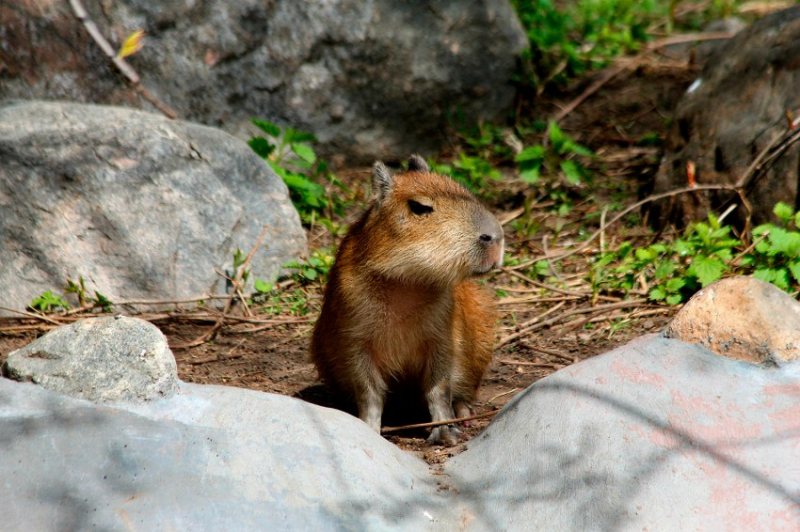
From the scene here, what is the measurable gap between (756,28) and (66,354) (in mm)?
5242

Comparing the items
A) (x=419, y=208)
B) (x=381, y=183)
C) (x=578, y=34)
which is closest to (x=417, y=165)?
(x=381, y=183)

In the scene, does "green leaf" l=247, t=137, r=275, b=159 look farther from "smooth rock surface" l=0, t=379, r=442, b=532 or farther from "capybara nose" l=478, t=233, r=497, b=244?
"smooth rock surface" l=0, t=379, r=442, b=532

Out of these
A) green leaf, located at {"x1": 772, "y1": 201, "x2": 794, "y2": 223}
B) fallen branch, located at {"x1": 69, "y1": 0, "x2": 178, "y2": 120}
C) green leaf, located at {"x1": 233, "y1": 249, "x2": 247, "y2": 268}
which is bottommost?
green leaf, located at {"x1": 233, "y1": 249, "x2": 247, "y2": 268}

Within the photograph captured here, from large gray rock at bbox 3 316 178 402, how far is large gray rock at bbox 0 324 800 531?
0.05 m

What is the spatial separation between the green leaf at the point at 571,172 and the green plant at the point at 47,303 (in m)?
3.66

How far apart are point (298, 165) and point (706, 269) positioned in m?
3.15

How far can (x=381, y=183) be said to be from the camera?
404 centimetres

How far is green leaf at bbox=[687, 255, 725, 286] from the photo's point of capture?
15.7 feet

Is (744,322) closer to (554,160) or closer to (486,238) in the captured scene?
(486,238)

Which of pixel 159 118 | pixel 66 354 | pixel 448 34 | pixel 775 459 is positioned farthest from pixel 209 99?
pixel 775 459

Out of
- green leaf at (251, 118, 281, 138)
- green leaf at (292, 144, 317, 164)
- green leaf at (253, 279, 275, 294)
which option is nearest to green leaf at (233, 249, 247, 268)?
green leaf at (253, 279, 275, 294)

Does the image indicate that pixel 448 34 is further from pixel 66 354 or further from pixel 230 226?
pixel 66 354

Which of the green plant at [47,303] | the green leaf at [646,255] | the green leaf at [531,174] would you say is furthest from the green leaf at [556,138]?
the green plant at [47,303]

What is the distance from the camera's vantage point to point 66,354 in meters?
2.90
